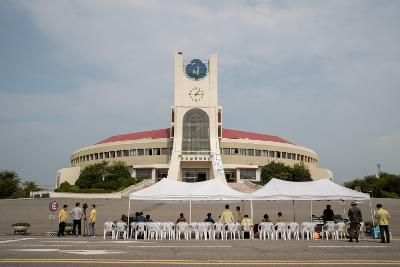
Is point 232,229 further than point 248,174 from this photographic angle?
No

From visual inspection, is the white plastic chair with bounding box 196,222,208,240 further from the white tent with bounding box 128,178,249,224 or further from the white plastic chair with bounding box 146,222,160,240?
the white plastic chair with bounding box 146,222,160,240

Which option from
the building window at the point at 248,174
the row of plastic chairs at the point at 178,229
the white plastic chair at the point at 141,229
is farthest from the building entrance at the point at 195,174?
the white plastic chair at the point at 141,229

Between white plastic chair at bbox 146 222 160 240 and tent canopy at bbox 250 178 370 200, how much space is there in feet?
14.2

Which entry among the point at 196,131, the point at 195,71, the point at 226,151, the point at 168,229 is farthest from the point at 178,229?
the point at 226,151

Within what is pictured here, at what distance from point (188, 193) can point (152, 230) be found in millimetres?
2249

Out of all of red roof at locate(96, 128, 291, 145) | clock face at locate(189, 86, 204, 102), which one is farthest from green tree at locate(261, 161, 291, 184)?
clock face at locate(189, 86, 204, 102)

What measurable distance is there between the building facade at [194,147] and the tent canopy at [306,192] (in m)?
44.7

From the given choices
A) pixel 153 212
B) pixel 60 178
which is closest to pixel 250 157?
pixel 60 178

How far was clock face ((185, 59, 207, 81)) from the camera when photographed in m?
71.2

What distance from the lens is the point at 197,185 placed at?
→ 2036cm

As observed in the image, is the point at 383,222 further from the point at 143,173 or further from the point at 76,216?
the point at 143,173

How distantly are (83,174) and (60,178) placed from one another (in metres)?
16.4

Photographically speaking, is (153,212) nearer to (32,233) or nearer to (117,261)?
(32,233)

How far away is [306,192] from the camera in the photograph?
19172 millimetres
